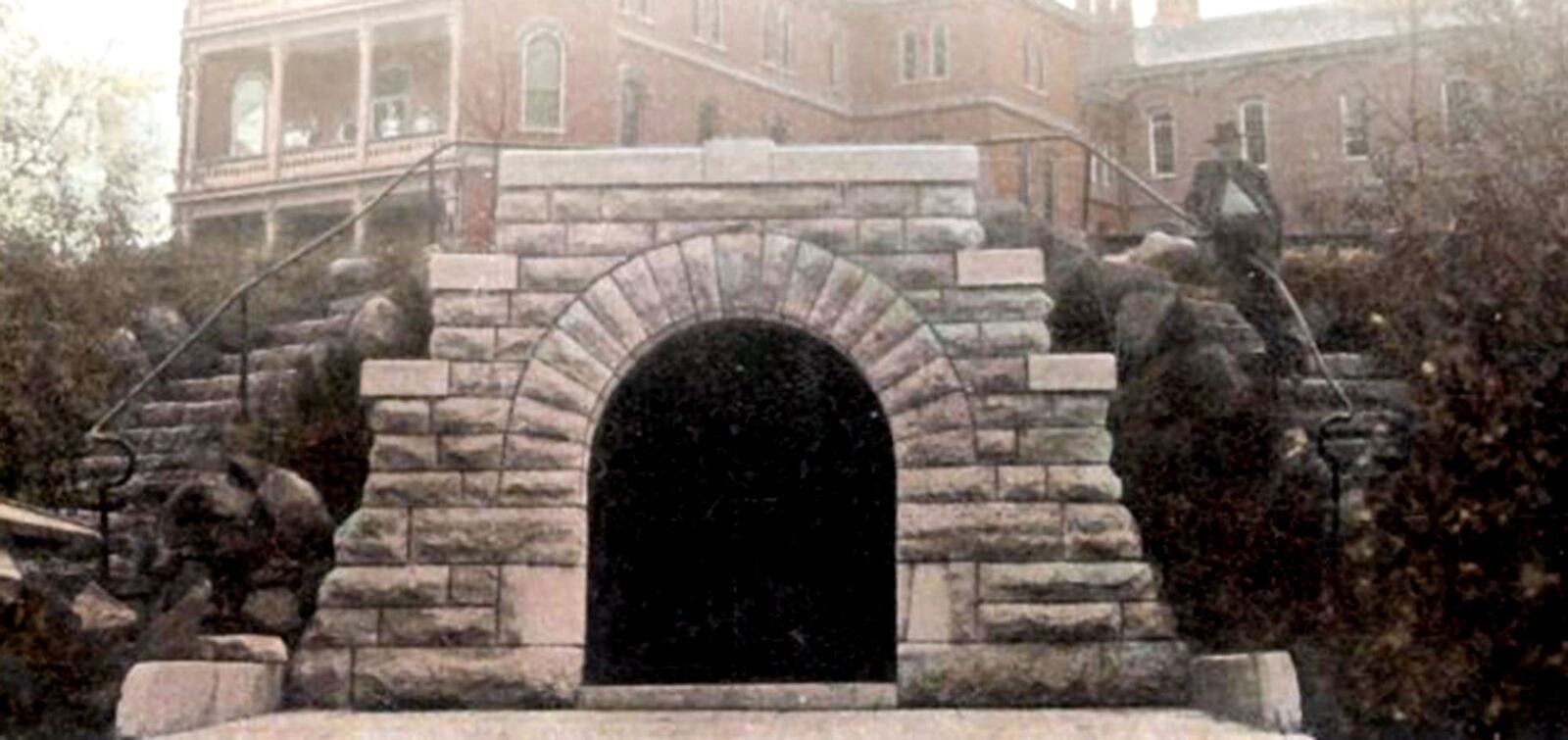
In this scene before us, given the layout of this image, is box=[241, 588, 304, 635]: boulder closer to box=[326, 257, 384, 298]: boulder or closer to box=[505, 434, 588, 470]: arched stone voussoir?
box=[505, 434, 588, 470]: arched stone voussoir

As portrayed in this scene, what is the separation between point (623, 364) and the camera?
10.4 meters

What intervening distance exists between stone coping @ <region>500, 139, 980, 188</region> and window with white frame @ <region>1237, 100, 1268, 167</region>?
33857 millimetres

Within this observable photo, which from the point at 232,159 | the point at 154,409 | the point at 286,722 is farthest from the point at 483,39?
the point at 286,722

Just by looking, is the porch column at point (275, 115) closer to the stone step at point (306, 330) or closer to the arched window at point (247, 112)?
the arched window at point (247, 112)

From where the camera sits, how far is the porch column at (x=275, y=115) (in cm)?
3109

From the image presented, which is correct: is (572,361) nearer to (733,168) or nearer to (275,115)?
(733,168)

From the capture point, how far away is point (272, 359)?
52.1 ft

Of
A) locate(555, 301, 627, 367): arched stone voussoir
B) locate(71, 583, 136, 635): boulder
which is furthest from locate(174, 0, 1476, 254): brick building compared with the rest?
locate(71, 583, 136, 635): boulder

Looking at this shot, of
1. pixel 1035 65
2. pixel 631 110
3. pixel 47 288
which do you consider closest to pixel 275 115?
pixel 631 110

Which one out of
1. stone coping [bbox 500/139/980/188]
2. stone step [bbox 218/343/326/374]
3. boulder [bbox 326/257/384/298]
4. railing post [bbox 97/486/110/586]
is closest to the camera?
stone coping [bbox 500/139/980/188]

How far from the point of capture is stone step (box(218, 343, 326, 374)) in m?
15.4

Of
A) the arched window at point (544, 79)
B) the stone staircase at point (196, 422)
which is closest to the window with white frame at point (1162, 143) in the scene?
the arched window at point (544, 79)

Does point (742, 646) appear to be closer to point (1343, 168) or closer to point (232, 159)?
point (232, 159)

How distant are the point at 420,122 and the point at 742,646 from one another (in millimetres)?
21949
